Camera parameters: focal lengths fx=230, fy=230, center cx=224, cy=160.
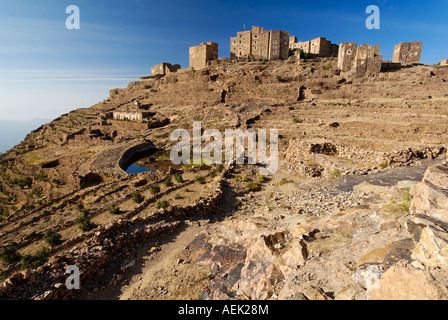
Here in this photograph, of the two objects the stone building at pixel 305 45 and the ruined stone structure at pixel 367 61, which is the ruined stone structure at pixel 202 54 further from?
the ruined stone structure at pixel 367 61

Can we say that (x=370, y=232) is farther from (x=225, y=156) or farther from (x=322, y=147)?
(x=225, y=156)

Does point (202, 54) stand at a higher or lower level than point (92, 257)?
higher

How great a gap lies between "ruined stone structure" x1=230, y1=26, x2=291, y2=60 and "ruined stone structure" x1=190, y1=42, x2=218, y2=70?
15.1ft

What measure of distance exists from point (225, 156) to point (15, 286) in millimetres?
19076

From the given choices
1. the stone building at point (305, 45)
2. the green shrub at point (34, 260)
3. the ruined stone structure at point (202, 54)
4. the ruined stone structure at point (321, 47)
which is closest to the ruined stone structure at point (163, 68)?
the ruined stone structure at point (202, 54)

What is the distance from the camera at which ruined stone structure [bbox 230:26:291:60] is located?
46.7 metres

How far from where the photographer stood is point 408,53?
3772 cm

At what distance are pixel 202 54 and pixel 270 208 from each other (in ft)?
152

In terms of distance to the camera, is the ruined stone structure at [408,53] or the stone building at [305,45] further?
the stone building at [305,45]

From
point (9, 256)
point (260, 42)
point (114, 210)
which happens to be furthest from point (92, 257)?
point (260, 42)

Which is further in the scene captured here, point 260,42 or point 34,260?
point 260,42

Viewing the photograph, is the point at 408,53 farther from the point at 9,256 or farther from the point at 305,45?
the point at 9,256

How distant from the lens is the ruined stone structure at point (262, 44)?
46.7 meters

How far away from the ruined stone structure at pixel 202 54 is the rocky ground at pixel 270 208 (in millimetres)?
22211
